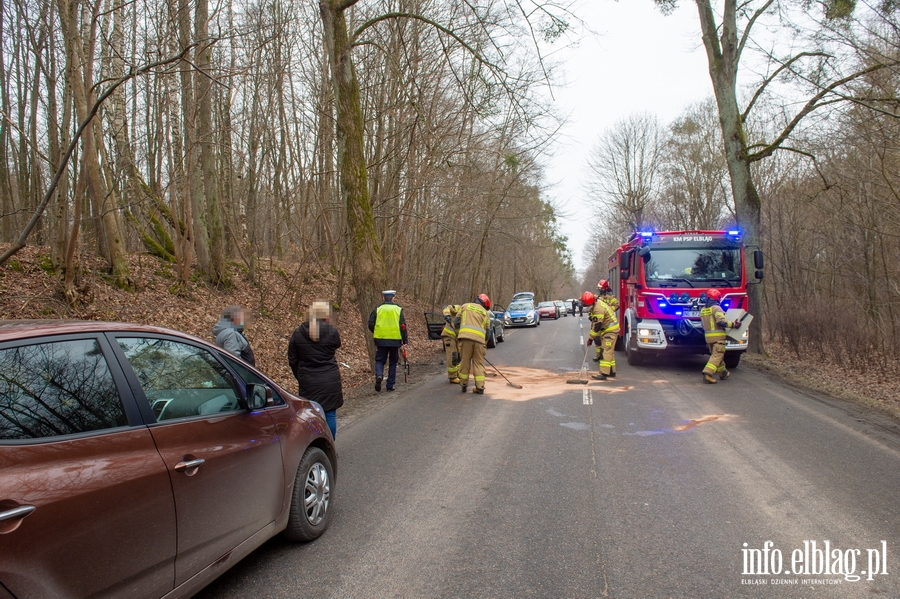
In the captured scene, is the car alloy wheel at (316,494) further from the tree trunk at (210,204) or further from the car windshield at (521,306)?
the car windshield at (521,306)

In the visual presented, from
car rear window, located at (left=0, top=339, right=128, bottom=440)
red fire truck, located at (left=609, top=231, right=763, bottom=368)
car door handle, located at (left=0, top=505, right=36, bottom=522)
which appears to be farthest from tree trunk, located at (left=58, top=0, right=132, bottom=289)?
red fire truck, located at (left=609, top=231, right=763, bottom=368)

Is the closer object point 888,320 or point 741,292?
point 741,292

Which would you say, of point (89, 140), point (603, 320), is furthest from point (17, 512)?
point (603, 320)

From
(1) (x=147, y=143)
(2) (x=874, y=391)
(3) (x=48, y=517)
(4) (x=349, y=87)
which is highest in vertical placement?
(1) (x=147, y=143)

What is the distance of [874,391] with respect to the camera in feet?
33.2

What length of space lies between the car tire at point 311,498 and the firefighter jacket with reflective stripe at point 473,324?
5816 mm

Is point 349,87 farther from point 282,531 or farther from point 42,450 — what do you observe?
point 42,450

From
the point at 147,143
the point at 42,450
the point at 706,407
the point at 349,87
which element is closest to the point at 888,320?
the point at 706,407

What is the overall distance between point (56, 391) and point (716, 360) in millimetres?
10836

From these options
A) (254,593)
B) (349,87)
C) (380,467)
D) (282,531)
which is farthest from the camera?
(349,87)

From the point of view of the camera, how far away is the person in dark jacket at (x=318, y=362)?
5816 millimetres

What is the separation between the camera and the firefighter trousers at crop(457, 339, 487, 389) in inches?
400

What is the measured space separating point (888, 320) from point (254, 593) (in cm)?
1913

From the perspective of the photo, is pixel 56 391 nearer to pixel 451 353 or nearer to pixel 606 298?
pixel 451 353
